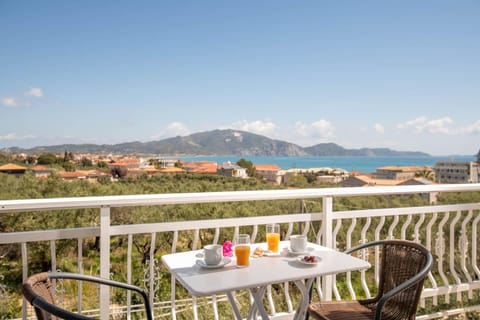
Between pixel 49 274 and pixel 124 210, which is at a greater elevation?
pixel 49 274

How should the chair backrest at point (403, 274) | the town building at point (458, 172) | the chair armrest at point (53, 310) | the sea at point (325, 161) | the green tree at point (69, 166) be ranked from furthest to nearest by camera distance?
the sea at point (325, 161), the green tree at point (69, 166), the town building at point (458, 172), the chair backrest at point (403, 274), the chair armrest at point (53, 310)

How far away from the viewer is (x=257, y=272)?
5.44 ft

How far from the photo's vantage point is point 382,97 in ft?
93.6

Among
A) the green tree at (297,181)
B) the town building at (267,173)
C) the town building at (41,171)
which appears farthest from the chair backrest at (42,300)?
the town building at (41,171)

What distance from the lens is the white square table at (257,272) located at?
1.49 metres

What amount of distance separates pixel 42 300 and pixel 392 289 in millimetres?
1687

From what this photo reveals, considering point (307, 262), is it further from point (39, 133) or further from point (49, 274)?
point (39, 133)

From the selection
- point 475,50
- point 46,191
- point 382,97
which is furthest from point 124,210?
point 382,97

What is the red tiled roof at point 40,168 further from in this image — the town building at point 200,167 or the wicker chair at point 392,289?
the wicker chair at point 392,289

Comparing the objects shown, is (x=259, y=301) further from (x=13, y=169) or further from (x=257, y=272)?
(x=13, y=169)

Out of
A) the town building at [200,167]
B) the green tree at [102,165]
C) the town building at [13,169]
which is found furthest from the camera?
the town building at [200,167]

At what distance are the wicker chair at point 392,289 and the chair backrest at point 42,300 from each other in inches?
50.8

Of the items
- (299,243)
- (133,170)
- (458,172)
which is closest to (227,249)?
(299,243)

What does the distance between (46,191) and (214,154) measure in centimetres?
1030
